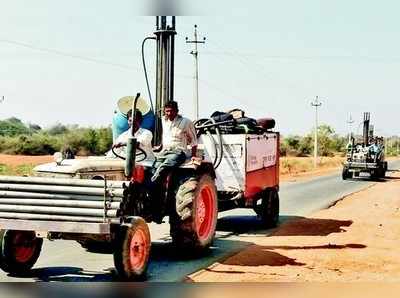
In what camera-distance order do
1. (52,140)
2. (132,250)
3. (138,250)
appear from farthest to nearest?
(52,140)
(138,250)
(132,250)

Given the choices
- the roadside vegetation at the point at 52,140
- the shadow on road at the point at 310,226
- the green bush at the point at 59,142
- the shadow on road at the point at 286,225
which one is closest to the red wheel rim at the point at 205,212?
the shadow on road at the point at 286,225

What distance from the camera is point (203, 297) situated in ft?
17.1

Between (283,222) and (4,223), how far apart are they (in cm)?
819

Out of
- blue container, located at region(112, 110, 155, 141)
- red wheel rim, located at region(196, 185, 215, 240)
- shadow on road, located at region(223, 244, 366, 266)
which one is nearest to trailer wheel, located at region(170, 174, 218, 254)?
red wheel rim, located at region(196, 185, 215, 240)

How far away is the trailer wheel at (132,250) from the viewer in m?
6.93

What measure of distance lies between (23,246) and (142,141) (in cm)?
196

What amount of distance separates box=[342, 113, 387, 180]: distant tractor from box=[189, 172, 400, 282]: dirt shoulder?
19317 millimetres

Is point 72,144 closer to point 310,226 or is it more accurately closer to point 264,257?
point 310,226

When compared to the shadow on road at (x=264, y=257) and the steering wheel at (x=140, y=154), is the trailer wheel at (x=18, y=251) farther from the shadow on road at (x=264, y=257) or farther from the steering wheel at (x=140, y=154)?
the shadow on road at (x=264, y=257)

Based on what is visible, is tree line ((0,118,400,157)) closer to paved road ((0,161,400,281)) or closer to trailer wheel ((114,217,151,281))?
paved road ((0,161,400,281))

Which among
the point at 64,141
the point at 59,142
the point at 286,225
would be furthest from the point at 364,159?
the point at 59,142

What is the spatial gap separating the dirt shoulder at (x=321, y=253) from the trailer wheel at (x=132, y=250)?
712 millimetres

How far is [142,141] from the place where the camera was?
27.3 ft

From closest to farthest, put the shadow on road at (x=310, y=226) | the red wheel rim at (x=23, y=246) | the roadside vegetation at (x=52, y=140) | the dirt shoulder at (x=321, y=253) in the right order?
the red wheel rim at (x=23, y=246), the dirt shoulder at (x=321, y=253), the shadow on road at (x=310, y=226), the roadside vegetation at (x=52, y=140)
